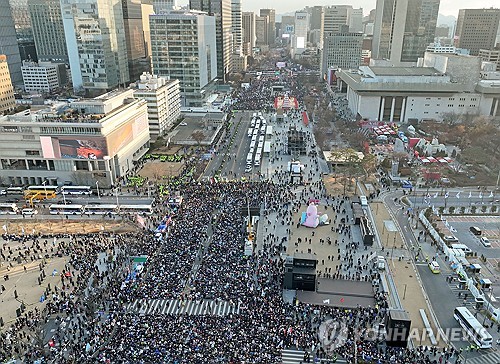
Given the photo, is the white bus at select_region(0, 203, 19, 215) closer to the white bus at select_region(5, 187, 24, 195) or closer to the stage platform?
the white bus at select_region(5, 187, 24, 195)

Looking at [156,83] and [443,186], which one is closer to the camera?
[443,186]

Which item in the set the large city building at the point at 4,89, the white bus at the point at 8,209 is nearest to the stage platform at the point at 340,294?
the white bus at the point at 8,209

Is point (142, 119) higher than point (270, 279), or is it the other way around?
point (142, 119)

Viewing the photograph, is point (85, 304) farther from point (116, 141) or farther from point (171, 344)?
point (116, 141)

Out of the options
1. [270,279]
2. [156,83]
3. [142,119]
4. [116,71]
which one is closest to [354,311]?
[270,279]

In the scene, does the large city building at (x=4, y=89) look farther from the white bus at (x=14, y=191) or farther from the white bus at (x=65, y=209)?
the white bus at (x=65, y=209)

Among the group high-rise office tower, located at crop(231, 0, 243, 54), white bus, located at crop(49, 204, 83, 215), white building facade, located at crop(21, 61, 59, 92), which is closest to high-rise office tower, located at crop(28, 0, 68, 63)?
white building facade, located at crop(21, 61, 59, 92)

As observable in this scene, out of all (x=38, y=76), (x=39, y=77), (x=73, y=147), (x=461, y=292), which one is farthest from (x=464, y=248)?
(x=38, y=76)
